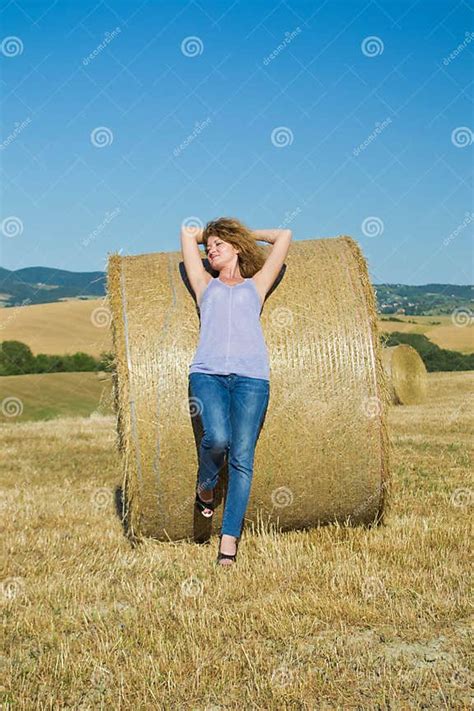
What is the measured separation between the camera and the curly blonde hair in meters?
6.35

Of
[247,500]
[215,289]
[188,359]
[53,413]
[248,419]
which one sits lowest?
[53,413]

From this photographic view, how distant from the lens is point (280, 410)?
619 cm

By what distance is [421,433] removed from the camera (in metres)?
14.3

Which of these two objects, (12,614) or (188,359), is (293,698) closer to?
(12,614)

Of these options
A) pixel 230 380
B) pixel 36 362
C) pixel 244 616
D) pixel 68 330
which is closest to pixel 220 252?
pixel 230 380

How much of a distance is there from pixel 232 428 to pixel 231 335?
25.8 inches

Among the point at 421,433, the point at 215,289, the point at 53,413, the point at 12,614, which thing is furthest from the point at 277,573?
the point at 53,413

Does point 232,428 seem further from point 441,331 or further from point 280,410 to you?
point 441,331

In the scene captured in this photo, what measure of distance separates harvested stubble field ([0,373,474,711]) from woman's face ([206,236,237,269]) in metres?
1.58

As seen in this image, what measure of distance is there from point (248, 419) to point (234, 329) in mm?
648

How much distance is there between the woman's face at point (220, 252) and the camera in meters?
6.34

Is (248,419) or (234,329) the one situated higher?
(234,329)

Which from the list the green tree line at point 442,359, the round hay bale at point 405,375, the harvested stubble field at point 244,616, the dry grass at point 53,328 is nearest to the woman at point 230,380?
the harvested stubble field at point 244,616

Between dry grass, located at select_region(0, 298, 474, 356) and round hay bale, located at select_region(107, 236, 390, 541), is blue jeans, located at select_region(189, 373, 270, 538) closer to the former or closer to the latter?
round hay bale, located at select_region(107, 236, 390, 541)
